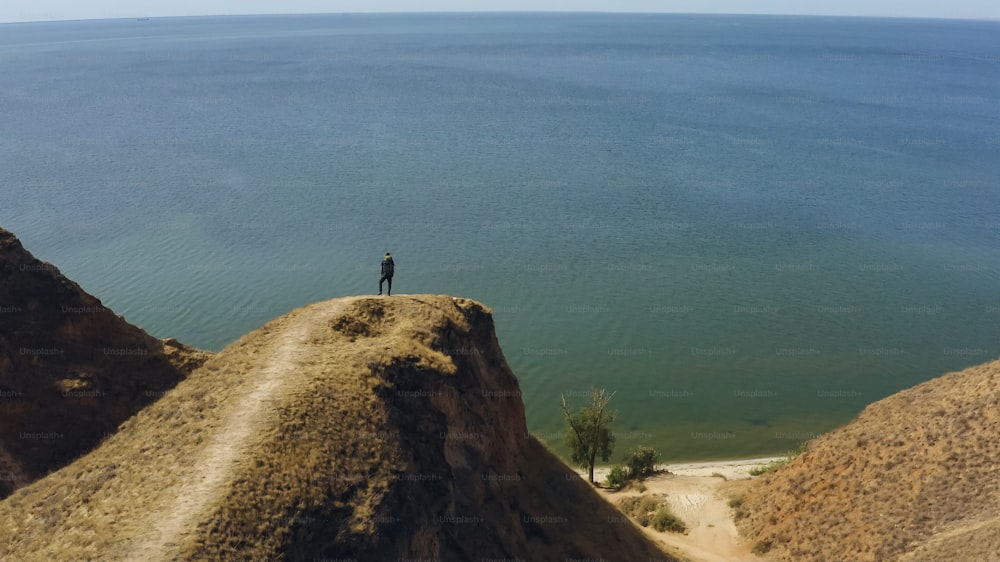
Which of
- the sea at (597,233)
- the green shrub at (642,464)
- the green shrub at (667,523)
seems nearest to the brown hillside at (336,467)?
the green shrub at (667,523)

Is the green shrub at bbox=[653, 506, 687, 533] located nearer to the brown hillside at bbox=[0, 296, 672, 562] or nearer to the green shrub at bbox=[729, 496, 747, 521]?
the green shrub at bbox=[729, 496, 747, 521]

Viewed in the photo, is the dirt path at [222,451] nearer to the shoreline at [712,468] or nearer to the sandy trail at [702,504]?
the sandy trail at [702,504]

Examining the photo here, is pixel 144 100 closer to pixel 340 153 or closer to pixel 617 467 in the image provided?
pixel 340 153

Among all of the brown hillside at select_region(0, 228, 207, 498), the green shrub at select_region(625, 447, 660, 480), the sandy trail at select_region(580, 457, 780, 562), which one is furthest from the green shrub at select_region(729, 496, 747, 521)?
the brown hillside at select_region(0, 228, 207, 498)

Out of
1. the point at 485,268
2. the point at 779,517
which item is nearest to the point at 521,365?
the point at 485,268

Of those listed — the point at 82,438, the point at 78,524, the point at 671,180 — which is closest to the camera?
the point at 78,524

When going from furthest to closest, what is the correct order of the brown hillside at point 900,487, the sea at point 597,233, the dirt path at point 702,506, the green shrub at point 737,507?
the sea at point 597,233 < the green shrub at point 737,507 < the dirt path at point 702,506 < the brown hillside at point 900,487
